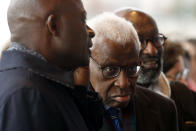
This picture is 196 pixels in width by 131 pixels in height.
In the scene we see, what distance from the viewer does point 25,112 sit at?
1.31m

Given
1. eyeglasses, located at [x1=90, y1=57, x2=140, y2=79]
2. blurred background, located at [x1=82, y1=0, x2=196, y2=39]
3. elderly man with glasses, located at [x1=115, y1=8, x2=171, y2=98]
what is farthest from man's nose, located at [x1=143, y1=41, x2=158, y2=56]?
blurred background, located at [x1=82, y1=0, x2=196, y2=39]

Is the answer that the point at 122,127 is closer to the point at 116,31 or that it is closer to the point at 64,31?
the point at 116,31

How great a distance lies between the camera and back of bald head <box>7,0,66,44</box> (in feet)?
4.76

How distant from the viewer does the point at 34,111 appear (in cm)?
133

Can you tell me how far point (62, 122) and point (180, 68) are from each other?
254 cm

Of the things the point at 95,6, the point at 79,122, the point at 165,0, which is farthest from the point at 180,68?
the point at 165,0

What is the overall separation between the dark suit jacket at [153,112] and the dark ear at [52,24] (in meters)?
0.98

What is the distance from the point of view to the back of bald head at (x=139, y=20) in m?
2.64

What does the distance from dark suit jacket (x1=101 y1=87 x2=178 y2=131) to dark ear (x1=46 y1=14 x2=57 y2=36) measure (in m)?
0.98

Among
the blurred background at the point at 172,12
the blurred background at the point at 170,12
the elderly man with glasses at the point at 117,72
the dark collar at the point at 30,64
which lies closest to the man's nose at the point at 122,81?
the elderly man with glasses at the point at 117,72

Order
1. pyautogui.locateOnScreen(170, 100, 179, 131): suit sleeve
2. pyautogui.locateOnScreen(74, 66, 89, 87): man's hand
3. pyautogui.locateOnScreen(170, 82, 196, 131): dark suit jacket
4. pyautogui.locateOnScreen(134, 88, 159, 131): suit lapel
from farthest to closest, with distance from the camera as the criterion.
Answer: pyautogui.locateOnScreen(170, 82, 196, 131): dark suit jacket → pyautogui.locateOnScreen(170, 100, 179, 131): suit sleeve → pyautogui.locateOnScreen(134, 88, 159, 131): suit lapel → pyautogui.locateOnScreen(74, 66, 89, 87): man's hand

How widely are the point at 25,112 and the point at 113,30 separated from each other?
38.6 inches

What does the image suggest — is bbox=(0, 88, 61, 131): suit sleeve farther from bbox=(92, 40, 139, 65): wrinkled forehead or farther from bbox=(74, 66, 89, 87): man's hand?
bbox=(92, 40, 139, 65): wrinkled forehead

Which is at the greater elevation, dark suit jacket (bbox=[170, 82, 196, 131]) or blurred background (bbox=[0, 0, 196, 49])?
dark suit jacket (bbox=[170, 82, 196, 131])
